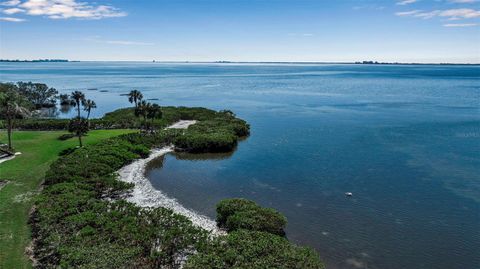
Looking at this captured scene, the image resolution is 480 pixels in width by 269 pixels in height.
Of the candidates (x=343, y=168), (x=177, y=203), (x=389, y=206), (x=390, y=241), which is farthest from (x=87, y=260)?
(x=343, y=168)

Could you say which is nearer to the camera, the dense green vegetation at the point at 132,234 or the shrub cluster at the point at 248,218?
the dense green vegetation at the point at 132,234

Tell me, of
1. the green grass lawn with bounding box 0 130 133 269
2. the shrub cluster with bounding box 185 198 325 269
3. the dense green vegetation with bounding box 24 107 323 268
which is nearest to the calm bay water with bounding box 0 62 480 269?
the shrub cluster with bounding box 185 198 325 269

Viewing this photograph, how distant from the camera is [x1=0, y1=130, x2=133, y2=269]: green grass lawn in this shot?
3134cm

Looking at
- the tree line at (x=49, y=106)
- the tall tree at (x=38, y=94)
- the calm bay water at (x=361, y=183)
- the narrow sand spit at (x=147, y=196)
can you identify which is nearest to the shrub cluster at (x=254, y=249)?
the calm bay water at (x=361, y=183)

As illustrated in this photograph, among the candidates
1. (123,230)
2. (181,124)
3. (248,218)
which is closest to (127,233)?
(123,230)

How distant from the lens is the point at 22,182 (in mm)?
47500

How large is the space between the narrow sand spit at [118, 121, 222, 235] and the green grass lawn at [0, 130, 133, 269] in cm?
1072

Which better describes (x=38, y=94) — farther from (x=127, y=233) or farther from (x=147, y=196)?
(x=127, y=233)

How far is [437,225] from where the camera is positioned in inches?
1510

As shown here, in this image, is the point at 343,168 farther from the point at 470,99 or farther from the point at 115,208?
the point at 470,99

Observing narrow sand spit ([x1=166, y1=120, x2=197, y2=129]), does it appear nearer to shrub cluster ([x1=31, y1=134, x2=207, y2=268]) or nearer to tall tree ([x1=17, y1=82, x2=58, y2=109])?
shrub cluster ([x1=31, y1=134, x2=207, y2=268])

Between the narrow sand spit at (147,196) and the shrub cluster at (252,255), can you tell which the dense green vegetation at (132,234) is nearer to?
the shrub cluster at (252,255)

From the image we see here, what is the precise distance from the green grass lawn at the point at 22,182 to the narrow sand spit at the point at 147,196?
10.7 meters

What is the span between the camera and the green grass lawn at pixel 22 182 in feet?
103
